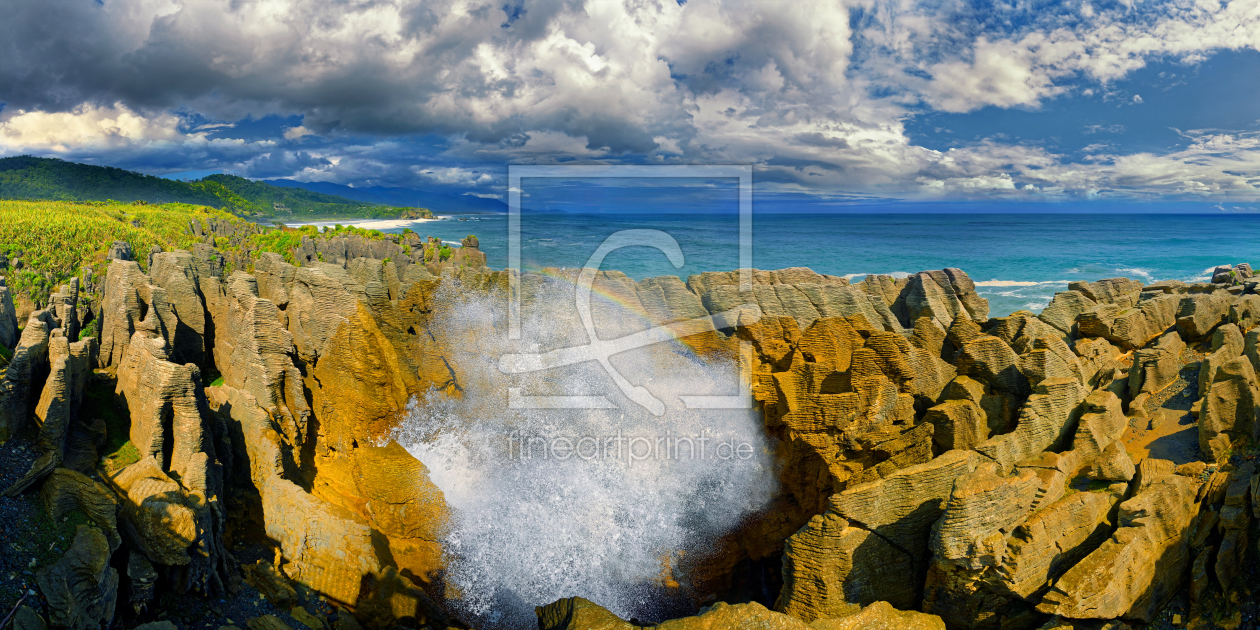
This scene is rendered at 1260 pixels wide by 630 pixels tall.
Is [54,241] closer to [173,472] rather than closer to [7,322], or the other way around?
[7,322]

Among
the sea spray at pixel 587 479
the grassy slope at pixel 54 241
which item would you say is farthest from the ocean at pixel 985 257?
the sea spray at pixel 587 479

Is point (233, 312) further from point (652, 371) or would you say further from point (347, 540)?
point (652, 371)

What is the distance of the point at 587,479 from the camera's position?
10.7 meters

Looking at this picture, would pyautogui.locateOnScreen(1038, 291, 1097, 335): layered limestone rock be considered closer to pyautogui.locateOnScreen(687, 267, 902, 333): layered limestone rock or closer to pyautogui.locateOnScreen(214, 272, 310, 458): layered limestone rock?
pyautogui.locateOnScreen(687, 267, 902, 333): layered limestone rock

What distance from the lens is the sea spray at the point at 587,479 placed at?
369 inches

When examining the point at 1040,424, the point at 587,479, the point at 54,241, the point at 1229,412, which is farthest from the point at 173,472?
the point at 54,241

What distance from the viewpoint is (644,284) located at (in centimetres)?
1392

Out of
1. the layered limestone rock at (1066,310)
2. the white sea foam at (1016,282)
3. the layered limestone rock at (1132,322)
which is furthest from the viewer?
the white sea foam at (1016,282)

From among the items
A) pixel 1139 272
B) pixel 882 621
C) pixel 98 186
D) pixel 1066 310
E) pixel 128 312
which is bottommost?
pixel 882 621

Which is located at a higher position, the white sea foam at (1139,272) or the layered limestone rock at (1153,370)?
the white sea foam at (1139,272)

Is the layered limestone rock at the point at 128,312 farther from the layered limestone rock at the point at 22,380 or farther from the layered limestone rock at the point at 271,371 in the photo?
the layered limestone rock at the point at 22,380

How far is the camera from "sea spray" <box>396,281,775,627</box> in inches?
369

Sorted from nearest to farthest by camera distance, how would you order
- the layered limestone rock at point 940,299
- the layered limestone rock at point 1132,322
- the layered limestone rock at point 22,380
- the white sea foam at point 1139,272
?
the layered limestone rock at point 22,380
the layered limestone rock at point 1132,322
the layered limestone rock at point 940,299
the white sea foam at point 1139,272

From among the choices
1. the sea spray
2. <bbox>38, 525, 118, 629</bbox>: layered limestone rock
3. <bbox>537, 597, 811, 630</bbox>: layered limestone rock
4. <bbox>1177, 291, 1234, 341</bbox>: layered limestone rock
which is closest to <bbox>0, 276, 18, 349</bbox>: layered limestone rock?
the sea spray
